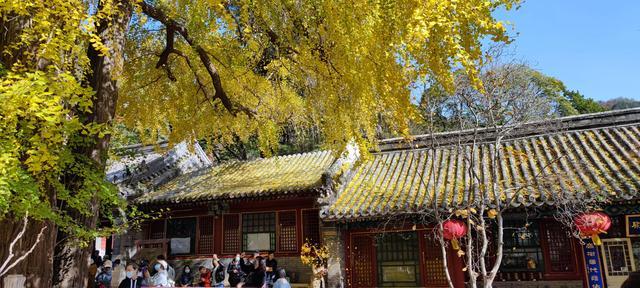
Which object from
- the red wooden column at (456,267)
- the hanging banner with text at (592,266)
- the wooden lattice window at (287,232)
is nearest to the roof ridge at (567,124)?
the red wooden column at (456,267)

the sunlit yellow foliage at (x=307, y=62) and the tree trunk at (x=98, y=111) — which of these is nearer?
the sunlit yellow foliage at (x=307, y=62)

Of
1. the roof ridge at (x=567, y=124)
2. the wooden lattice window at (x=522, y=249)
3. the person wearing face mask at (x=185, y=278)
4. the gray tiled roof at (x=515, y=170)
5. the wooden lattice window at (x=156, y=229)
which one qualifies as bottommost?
the person wearing face mask at (x=185, y=278)

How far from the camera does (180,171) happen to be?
1567 cm

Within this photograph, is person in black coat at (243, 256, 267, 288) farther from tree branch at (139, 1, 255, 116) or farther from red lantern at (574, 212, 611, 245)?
red lantern at (574, 212, 611, 245)

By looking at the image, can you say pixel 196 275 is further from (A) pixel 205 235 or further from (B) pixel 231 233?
(B) pixel 231 233

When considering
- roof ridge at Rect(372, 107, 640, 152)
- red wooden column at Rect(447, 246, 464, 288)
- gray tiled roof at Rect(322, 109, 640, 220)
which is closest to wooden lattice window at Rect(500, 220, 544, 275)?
red wooden column at Rect(447, 246, 464, 288)

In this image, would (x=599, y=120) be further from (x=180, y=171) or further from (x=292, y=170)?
(x=180, y=171)

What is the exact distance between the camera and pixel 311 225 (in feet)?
40.2

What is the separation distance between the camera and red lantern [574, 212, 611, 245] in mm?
8173

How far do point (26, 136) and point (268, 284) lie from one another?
6998mm

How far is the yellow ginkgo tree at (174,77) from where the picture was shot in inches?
155

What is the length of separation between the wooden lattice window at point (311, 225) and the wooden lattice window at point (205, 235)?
2.83 m

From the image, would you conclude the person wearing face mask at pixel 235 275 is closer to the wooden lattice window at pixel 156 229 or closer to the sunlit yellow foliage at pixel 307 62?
the sunlit yellow foliage at pixel 307 62

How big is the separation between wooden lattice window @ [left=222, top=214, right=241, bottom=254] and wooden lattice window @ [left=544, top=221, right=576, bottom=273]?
7.72m
